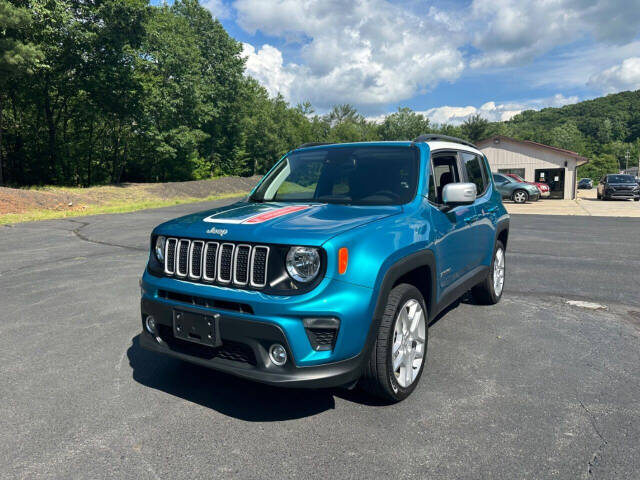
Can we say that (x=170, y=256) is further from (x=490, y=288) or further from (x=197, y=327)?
(x=490, y=288)

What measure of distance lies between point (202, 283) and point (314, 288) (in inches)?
30.7

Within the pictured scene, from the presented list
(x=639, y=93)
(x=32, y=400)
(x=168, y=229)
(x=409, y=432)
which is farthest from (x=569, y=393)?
(x=639, y=93)

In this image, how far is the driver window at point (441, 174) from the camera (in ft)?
12.7

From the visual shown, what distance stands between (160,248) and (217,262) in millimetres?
651

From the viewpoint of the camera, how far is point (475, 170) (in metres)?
5.12

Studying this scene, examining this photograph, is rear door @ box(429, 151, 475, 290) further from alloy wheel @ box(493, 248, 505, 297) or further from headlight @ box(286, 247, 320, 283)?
headlight @ box(286, 247, 320, 283)

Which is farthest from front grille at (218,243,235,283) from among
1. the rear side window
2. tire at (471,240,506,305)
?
tire at (471,240,506,305)

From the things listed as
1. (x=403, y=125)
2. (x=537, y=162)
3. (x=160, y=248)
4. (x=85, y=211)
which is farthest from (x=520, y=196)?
(x=403, y=125)

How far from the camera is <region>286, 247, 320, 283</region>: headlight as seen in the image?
2670 millimetres

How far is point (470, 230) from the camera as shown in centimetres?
441

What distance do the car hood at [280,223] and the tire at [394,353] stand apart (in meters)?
0.58

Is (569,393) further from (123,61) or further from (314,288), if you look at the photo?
(123,61)

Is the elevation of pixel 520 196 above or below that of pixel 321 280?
below

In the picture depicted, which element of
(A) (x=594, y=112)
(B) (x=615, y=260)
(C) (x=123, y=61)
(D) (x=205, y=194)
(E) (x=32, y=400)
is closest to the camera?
(E) (x=32, y=400)
